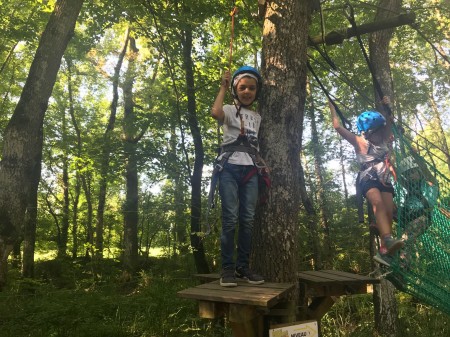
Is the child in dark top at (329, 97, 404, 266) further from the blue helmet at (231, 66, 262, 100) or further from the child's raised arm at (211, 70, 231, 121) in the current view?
the child's raised arm at (211, 70, 231, 121)

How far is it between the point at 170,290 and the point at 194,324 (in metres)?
1.08

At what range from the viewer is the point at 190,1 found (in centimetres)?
705

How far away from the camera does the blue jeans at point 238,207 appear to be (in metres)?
2.71

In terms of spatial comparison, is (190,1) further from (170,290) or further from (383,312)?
(383,312)

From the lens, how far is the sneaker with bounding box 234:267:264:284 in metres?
2.52

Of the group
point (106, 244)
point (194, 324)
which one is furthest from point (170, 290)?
point (106, 244)

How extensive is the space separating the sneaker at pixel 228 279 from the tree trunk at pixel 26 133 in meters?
3.32

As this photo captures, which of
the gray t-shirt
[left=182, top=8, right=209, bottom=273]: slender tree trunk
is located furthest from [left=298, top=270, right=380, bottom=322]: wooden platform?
[left=182, top=8, right=209, bottom=273]: slender tree trunk

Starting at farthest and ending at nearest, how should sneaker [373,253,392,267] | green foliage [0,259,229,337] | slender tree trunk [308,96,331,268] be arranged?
slender tree trunk [308,96,331,268]
green foliage [0,259,229,337]
sneaker [373,253,392,267]

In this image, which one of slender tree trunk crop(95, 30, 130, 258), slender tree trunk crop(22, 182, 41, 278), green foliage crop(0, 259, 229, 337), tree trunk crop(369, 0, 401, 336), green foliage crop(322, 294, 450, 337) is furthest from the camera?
slender tree trunk crop(22, 182, 41, 278)

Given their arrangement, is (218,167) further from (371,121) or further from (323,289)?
(371,121)

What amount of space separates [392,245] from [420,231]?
475mm

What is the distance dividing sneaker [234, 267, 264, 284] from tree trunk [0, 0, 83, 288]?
332 centimetres

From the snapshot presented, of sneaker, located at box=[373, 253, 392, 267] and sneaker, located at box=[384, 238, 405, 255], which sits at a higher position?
sneaker, located at box=[384, 238, 405, 255]
